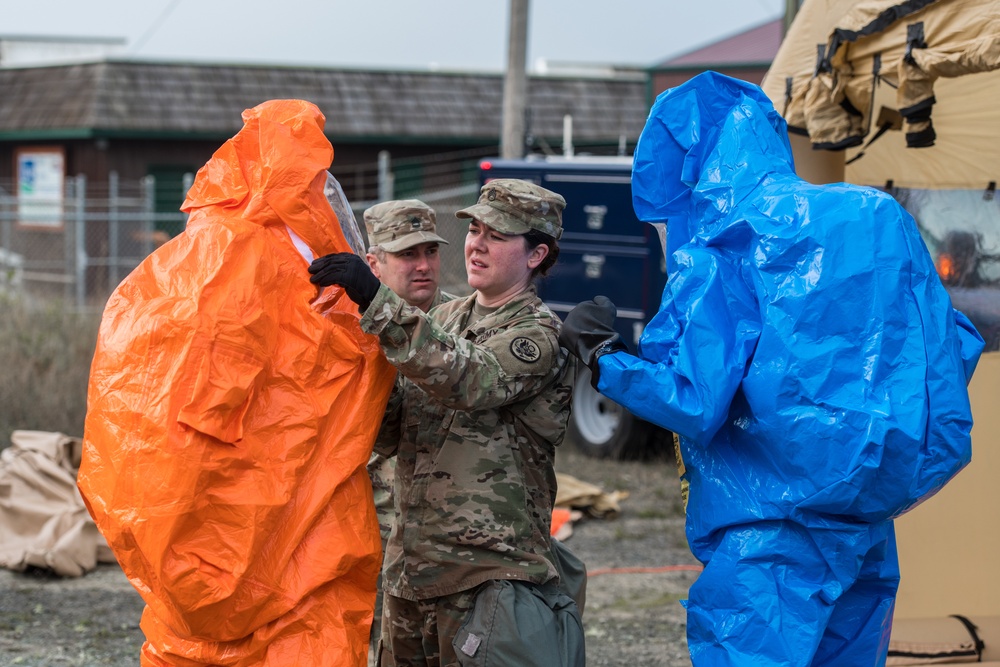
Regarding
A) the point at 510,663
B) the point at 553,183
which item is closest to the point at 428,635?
the point at 510,663

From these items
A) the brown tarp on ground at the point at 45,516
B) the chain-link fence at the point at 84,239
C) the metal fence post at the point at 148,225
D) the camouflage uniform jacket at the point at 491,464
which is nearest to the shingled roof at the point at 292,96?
the chain-link fence at the point at 84,239

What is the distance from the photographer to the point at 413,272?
3881 millimetres

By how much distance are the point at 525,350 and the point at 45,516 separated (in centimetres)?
468

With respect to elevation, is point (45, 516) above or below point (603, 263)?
below

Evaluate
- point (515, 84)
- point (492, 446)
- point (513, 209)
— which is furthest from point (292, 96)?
point (492, 446)

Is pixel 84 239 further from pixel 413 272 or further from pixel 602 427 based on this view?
pixel 413 272

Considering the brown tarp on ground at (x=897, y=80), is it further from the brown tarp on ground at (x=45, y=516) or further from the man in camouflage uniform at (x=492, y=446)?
the brown tarp on ground at (x=45, y=516)

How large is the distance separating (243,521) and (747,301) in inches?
51.9

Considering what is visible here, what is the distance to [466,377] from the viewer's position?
2908mm

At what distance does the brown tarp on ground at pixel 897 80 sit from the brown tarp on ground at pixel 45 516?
14.3 feet

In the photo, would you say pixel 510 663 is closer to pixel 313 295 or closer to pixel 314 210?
pixel 313 295

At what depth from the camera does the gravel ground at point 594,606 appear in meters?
5.33

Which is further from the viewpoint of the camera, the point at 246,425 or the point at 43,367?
the point at 43,367

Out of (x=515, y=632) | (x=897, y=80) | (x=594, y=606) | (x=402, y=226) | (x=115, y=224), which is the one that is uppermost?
(x=897, y=80)
